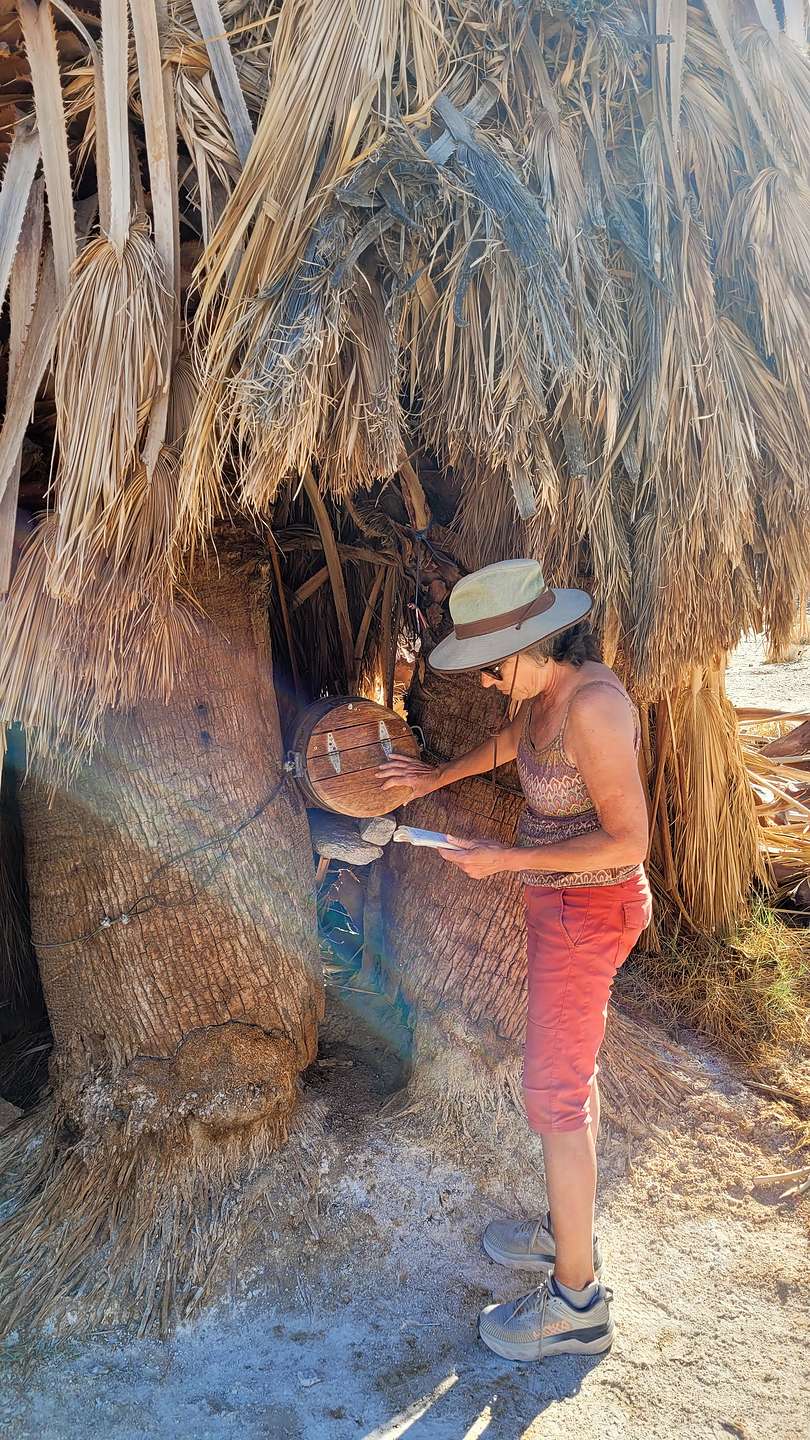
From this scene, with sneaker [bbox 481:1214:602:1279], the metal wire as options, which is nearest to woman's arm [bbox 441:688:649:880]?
the metal wire

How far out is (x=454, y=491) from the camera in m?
3.02

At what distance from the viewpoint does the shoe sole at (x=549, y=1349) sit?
2182 mm

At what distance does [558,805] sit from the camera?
2176mm

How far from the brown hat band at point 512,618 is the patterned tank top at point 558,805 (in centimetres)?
19

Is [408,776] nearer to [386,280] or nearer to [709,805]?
[386,280]

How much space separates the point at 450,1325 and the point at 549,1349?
0.79 ft

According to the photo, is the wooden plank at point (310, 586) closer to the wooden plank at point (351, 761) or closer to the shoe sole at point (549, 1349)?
the wooden plank at point (351, 761)

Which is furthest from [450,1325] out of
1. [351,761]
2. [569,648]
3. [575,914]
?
[569,648]

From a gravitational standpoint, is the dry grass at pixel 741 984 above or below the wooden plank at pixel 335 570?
below

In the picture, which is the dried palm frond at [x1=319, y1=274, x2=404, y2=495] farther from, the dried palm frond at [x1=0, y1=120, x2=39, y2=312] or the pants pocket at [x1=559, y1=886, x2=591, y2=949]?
the pants pocket at [x1=559, y1=886, x2=591, y2=949]

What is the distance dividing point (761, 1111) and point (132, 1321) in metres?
1.91

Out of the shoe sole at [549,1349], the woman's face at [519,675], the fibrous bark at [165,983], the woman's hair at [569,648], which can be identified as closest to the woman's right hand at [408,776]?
the fibrous bark at [165,983]

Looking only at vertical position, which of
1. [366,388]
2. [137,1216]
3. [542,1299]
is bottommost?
[542,1299]

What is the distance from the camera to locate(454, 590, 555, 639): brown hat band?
2.11m
